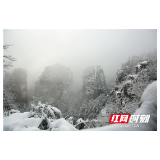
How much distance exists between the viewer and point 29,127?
1904mm

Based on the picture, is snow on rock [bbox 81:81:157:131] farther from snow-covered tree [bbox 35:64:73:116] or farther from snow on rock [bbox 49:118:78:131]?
snow-covered tree [bbox 35:64:73:116]

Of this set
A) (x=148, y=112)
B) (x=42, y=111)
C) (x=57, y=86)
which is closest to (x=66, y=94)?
(x=57, y=86)

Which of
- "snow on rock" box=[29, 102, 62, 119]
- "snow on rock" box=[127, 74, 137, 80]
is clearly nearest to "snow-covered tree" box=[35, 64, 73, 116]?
"snow on rock" box=[29, 102, 62, 119]

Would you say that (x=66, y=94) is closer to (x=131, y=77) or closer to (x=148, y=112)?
(x=131, y=77)

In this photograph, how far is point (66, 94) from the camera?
5.77m

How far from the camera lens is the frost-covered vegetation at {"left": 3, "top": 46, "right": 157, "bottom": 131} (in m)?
2.14

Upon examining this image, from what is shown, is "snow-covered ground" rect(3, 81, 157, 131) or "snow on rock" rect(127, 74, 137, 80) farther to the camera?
"snow on rock" rect(127, 74, 137, 80)

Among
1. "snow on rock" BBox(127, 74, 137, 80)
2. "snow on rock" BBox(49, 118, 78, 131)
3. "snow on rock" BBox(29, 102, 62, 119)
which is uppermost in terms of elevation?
"snow on rock" BBox(127, 74, 137, 80)

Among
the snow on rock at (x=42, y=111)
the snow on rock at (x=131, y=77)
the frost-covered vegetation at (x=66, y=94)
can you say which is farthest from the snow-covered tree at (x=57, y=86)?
the snow on rock at (x=131, y=77)

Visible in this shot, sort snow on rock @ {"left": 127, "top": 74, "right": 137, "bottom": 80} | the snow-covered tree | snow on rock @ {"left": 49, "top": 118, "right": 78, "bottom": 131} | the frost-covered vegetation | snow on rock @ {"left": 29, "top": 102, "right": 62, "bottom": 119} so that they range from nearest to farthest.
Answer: snow on rock @ {"left": 49, "top": 118, "right": 78, "bottom": 131}, the frost-covered vegetation, snow on rock @ {"left": 29, "top": 102, "right": 62, "bottom": 119}, snow on rock @ {"left": 127, "top": 74, "right": 137, "bottom": 80}, the snow-covered tree

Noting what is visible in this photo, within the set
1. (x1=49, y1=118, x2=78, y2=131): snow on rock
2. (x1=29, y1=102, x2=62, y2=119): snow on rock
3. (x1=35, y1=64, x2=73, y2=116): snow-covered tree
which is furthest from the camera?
(x1=35, y1=64, x2=73, y2=116): snow-covered tree
